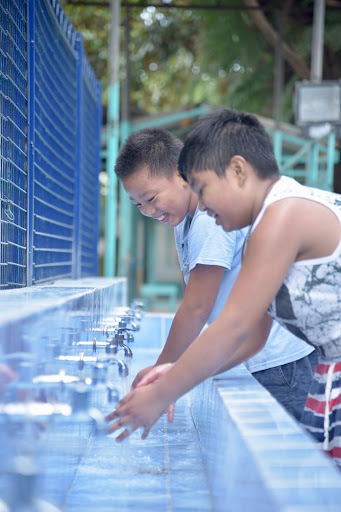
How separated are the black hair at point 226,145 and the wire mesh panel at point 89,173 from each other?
284 centimetres

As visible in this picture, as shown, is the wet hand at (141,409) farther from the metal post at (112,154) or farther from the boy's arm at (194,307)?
the metal post at (112,154)

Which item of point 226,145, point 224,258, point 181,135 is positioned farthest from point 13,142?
point 181,135

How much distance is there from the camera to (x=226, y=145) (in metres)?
1.69

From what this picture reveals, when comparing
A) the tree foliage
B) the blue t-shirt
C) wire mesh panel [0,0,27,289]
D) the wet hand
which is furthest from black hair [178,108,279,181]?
the tree foliage

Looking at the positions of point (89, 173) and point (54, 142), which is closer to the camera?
point (54, 142)

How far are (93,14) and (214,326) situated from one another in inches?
466

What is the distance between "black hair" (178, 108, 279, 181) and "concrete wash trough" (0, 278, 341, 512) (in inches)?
21.5

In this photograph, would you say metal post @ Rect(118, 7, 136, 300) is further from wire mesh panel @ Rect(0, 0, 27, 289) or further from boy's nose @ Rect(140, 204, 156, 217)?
boy's nose @ Rect(140, 204, 156, 217)

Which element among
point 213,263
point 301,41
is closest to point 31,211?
point 213,263

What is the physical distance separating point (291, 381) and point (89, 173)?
3.27 meters

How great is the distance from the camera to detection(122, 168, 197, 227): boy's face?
8.08 feet

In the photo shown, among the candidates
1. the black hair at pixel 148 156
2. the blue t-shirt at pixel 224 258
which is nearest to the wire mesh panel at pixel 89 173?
Answer: the black hair at pixel 148 156

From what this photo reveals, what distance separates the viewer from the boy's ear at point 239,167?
1.68 m

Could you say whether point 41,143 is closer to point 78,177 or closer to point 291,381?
point 78,177
